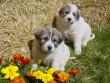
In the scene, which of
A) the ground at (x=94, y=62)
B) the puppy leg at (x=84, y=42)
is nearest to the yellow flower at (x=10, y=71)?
the ground at (x=94, y=62)

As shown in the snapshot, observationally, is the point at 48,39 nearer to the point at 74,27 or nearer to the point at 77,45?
the point at 77,45

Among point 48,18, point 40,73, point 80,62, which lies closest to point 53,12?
point 48,18

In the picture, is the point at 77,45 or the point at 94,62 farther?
the point at 77,45

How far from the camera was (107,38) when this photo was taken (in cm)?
897

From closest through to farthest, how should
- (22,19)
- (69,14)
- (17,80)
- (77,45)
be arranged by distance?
(17,80) → (22,19) → (69,14) → (77,45)

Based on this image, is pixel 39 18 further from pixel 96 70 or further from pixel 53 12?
pixel 96 70

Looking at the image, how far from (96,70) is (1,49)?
1.79 m

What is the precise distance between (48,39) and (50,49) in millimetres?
185

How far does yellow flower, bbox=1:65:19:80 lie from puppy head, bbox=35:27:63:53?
1.49m

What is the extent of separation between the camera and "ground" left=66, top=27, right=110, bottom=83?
23.1 ft

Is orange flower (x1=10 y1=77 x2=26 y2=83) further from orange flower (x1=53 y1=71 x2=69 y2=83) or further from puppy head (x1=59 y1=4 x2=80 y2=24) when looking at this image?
puppy head (x1=59 y1=4 x2=80 y2=24)

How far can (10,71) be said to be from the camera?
567cm

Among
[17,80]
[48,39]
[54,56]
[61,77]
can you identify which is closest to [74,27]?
[54,56]

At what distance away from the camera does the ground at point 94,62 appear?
7.05 m
